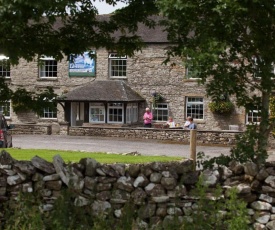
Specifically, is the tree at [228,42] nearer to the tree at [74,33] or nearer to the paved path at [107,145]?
the tree at [74,33]

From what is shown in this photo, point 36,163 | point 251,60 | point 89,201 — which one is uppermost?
point 251,60

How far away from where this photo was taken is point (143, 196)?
8164 mm

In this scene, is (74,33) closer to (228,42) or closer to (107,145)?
(228,42)

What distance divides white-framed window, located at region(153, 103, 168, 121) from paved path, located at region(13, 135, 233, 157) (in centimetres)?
748

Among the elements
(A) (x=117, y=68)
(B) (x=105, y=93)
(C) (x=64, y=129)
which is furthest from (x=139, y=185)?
(A) (x=117, y=68)

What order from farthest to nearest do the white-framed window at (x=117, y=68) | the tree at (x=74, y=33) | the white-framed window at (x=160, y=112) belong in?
the white-framed window at (x=117, y=68) < the white-framed window at (x=160, y=112) < the tree at (x=74, y=33)

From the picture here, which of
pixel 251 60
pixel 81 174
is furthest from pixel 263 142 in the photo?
pixel 81 174

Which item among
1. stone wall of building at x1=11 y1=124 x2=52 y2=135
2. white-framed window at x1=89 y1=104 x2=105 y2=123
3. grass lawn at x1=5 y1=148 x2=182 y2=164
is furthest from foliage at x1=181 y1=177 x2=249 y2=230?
white-framed window at x1=89 y1=104 x2=105 y2=123

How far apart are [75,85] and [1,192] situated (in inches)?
1338

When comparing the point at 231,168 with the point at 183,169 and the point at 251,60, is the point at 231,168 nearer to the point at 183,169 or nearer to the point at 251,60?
the point at 183,169

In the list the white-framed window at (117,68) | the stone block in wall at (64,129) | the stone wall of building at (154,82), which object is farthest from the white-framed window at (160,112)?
the stone block in wall at (64,129)

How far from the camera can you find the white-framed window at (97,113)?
129 feet

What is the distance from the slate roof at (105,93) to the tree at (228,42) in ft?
94.7

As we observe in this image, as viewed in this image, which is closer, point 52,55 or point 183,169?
point 183,169
